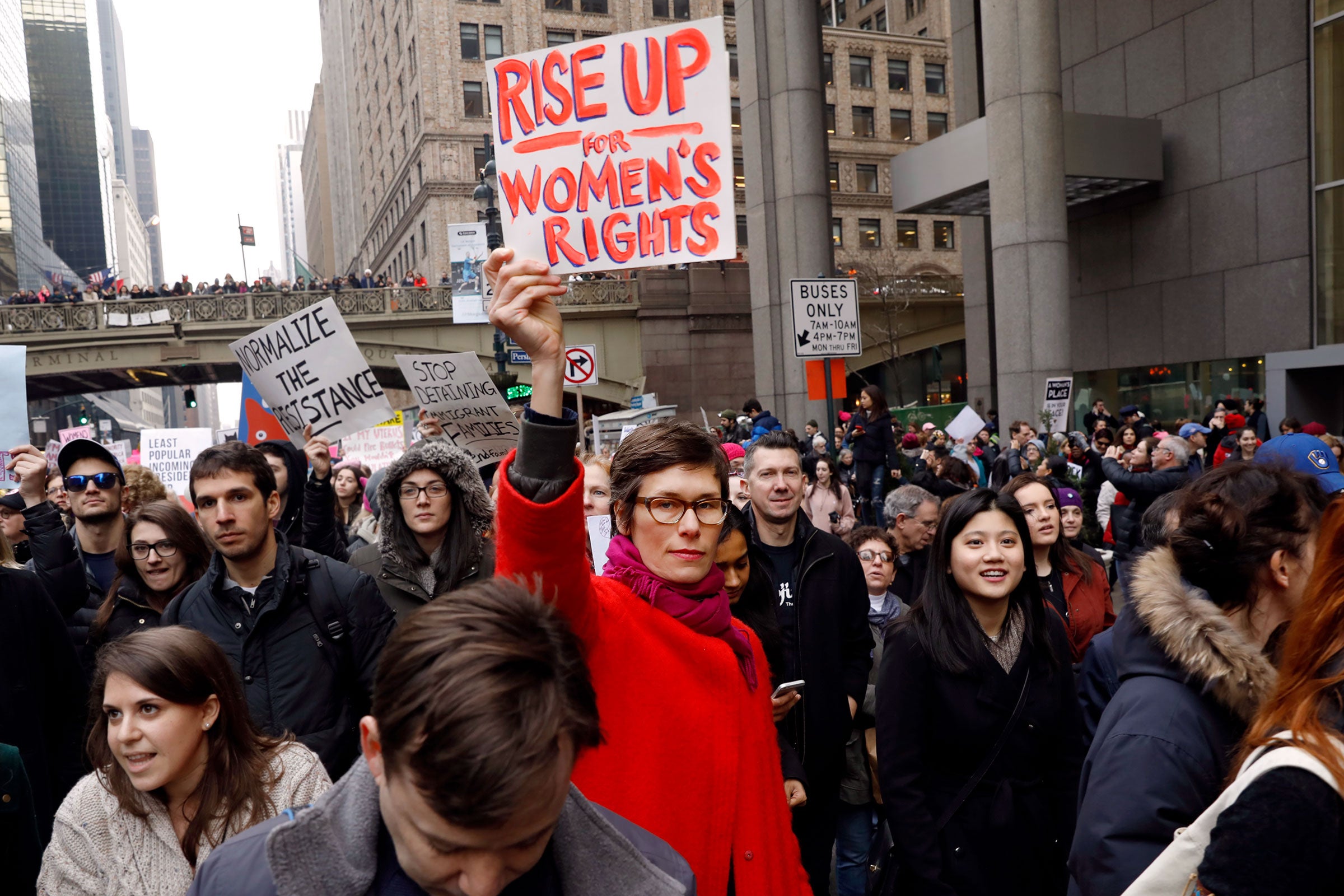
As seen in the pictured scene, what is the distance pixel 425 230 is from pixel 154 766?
182ft

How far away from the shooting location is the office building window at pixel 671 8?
2254 inches

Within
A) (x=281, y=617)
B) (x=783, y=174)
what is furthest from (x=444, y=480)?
(x=783, y=174)

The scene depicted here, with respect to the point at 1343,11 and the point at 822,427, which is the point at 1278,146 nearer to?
the point at 1343,11

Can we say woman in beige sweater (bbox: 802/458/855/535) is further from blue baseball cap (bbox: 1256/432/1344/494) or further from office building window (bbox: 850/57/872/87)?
office building window (bbox: 850/57/872/87)

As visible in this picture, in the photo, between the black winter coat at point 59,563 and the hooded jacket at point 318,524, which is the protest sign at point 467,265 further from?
the black winter coat at point 59,563

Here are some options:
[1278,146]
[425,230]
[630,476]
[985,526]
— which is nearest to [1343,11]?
[1278,146]

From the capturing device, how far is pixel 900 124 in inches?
2327

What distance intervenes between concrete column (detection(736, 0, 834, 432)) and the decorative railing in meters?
15.3

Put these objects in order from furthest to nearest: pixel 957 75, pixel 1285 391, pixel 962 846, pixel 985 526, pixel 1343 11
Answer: pixel 957 75, pixel 1285 391, pixel 1343 11, pixel 985 526, pixel 962 846

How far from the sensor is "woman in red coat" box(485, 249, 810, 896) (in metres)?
2.08

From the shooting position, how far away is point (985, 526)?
11.2 ft

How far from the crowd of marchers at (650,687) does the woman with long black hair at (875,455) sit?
7.97 metres

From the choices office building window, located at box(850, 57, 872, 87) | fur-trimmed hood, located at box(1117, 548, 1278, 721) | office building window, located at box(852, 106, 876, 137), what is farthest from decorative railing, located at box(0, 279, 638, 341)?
fur-trimmed hood, located at box(1117, 548, 1278, 721)

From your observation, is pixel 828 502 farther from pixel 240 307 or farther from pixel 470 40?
pixel 470 40
